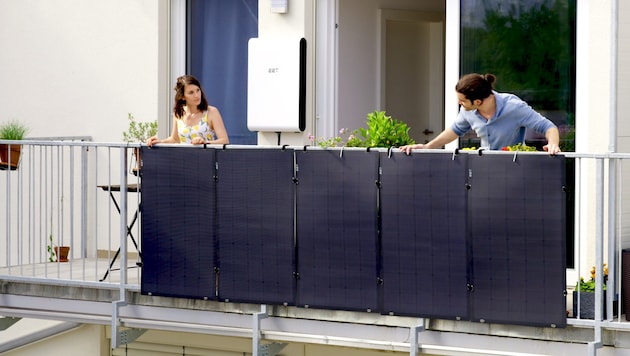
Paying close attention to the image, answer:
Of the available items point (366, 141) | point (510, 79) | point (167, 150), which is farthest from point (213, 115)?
point (510, 79)

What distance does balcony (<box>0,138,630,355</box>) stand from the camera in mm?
8211

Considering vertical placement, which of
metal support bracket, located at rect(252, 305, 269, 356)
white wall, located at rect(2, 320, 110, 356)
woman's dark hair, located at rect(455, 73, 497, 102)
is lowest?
white wall, located at rect(2, 320, 110, 356)

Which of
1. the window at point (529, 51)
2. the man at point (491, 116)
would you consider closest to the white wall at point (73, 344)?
the window at point (529, 51)

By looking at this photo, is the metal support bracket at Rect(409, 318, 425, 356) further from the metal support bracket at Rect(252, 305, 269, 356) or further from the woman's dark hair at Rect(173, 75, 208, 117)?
the woman's dark hair at Rect(173, 75, 208, 117)

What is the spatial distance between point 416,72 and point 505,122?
4.61 m

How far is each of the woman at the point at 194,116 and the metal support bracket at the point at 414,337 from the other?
2259mm

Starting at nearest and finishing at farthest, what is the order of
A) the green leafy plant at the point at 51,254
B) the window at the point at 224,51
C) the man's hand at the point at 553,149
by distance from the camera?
the man's hand at the point at 553,149 → the window at the point at 224,51 → the green leafy plant at the point at 51,254

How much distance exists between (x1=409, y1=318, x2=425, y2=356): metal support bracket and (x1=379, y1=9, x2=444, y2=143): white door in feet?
14.1

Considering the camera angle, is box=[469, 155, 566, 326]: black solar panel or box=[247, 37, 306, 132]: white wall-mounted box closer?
box=[469, 155, 566, 326]: black solar panel

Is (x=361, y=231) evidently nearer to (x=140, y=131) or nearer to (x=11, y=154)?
(x=11, y=154)

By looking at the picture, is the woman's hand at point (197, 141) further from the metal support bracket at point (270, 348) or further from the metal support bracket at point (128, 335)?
the metal support bracket at point (128, 335)

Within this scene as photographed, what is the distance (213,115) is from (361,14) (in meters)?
2.64

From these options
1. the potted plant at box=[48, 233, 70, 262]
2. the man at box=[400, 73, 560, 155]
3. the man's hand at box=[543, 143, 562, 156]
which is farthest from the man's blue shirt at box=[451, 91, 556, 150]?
the potted plant at box=[48, 233, 70, 262]

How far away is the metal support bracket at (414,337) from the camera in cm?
862
